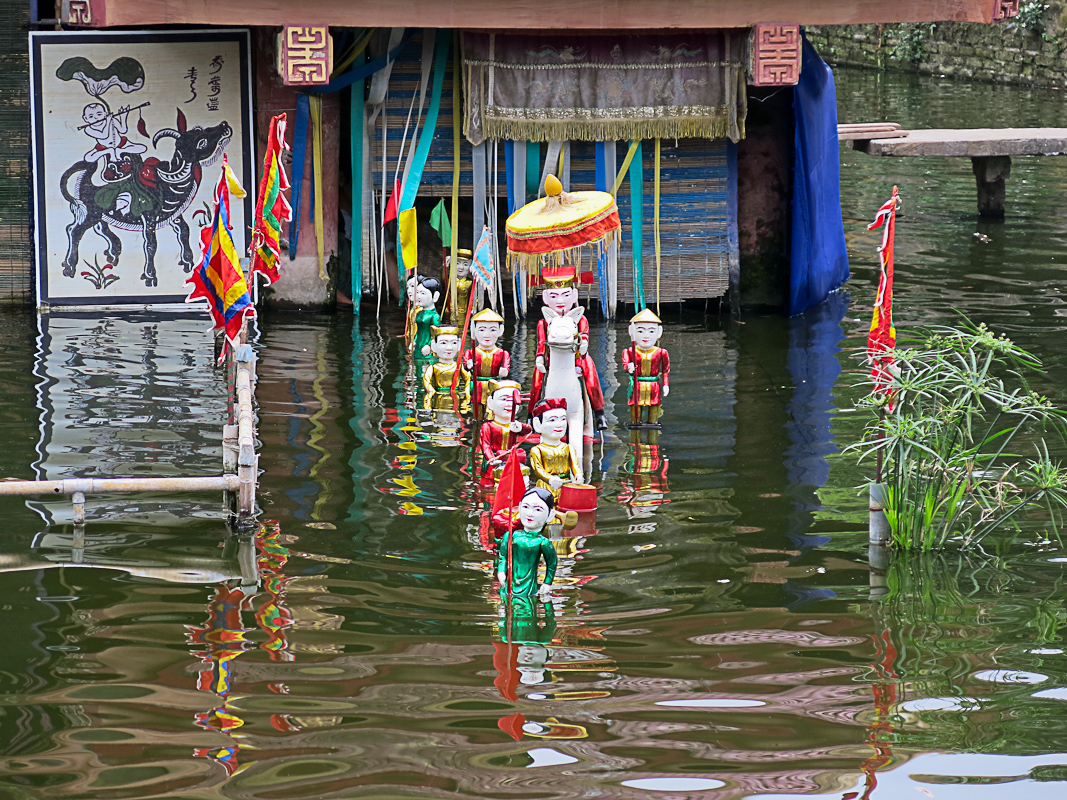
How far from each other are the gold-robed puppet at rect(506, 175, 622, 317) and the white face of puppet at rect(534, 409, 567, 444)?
1173 mm

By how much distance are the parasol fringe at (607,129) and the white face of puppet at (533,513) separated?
6043 millimetres

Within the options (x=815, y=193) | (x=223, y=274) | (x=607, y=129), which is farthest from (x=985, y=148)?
(x=223, y=274)

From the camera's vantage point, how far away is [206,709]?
5.70m

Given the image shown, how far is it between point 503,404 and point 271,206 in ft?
7.54

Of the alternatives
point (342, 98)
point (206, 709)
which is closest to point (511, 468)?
point (206, 709)

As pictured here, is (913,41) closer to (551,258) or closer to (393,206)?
(393,206)

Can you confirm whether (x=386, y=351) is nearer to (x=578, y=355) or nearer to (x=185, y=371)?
(x=185, y=371)

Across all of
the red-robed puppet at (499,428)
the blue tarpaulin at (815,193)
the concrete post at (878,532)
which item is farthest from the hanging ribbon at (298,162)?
the concrete post at (878,532)

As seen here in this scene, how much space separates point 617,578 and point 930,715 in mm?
1924

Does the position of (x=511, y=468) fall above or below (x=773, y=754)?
above

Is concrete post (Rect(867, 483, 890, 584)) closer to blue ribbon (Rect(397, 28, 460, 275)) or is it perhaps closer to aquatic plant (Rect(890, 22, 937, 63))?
blue ribbon (Rect(397, 28, 460, 275))

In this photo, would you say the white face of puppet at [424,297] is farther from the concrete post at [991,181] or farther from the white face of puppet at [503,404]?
the concrete post at [991,181]

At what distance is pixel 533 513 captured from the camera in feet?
21.5

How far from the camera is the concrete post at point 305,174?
39.9 ft
